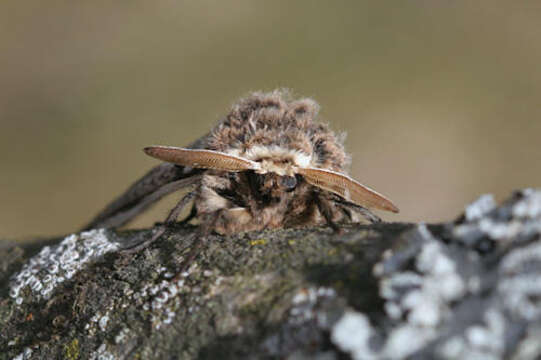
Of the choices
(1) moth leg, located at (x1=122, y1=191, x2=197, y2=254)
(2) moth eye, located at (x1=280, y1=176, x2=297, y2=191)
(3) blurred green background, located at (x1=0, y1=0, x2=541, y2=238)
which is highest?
(3) blurred green background, located at (x1=0, y1=0, x2=541, y2=238)

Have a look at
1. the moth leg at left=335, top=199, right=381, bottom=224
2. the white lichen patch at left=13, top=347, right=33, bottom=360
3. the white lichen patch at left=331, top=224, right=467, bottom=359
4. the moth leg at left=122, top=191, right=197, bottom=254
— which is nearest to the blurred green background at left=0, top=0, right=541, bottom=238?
the moth leg at left=335, top=199, right=381, bottom=224

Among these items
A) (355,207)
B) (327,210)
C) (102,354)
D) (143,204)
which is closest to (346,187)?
(327,210)

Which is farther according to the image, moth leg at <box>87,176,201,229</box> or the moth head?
moth leg at <box>87,176,201,229</box>

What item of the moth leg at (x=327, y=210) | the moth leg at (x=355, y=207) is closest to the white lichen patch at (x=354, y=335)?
the moth leg at (x=327, y=210)

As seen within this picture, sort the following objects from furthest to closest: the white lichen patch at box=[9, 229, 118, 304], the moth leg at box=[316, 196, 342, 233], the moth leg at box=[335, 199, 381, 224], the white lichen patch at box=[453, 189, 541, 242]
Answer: the moth leg at box=[335, 199, 381, 224]
the white lichen patch at box=[9, 229, 118, 304]
the moth leg at box=[316, 196, 342, 233]
the white lichen patch at box=[453, 189, 541, 242]

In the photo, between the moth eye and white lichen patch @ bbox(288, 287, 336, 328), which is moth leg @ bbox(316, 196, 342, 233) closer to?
the moth eye

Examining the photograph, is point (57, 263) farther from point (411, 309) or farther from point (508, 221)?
point (508, 221)

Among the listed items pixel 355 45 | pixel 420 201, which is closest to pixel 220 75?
pixel 355 45

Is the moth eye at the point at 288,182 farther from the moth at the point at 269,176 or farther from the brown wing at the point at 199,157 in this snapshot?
the brown wing at the point at 199,157
